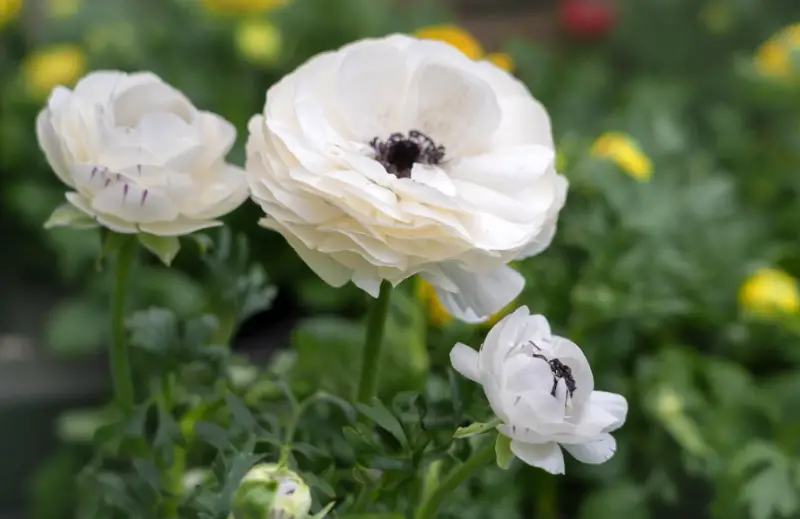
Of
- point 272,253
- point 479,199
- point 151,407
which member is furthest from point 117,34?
point 479,199

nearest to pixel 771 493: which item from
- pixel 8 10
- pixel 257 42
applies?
pixel 257 42

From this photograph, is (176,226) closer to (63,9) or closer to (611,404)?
(611,404)

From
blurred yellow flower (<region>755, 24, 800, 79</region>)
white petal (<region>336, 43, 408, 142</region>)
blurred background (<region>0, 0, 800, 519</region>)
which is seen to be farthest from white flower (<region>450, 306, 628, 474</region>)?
blurred yellow flower (<region>755, 24, 800, 79</region>)

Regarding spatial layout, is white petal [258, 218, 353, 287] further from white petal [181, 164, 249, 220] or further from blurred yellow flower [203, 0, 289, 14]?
blurred yellow flower [203, 0, 289, 14]

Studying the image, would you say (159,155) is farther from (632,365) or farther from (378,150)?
(632,365)

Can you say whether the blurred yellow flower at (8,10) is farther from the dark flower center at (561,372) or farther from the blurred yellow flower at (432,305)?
the dark flower center at (561,372)
